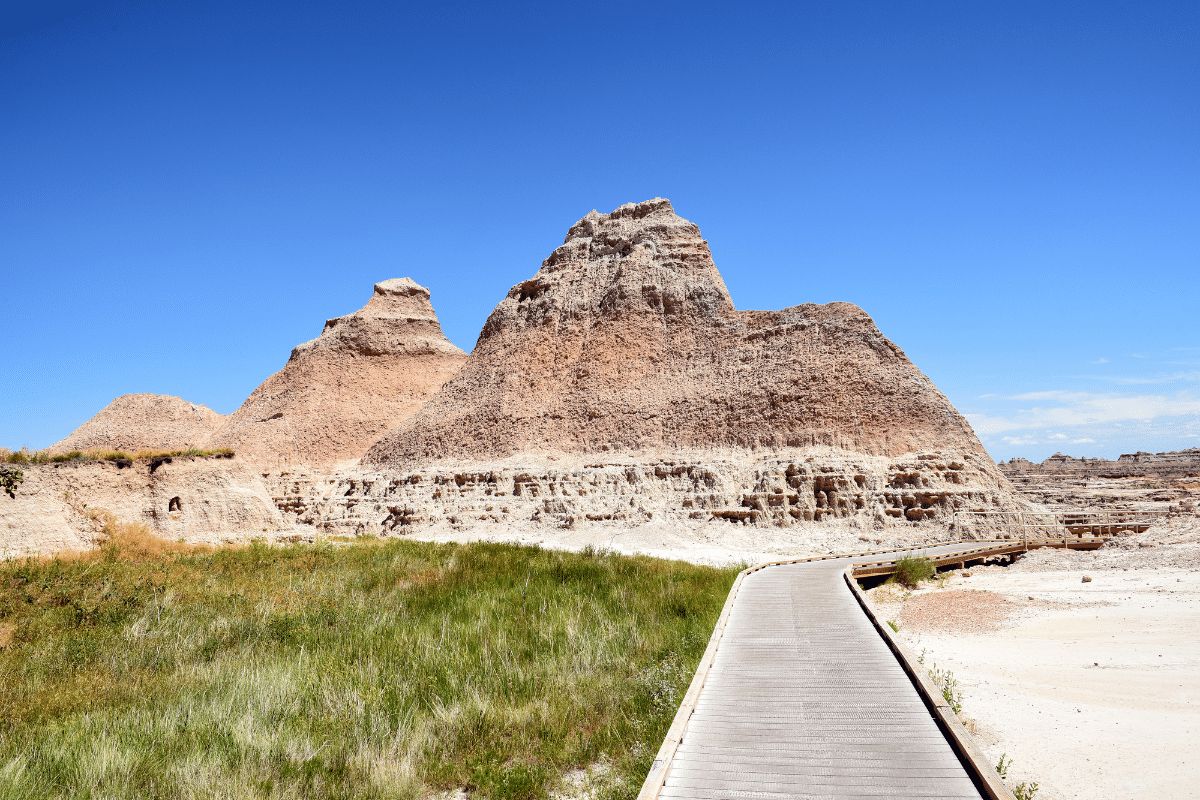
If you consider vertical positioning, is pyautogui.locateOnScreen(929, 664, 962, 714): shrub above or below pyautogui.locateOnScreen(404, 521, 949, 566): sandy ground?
below

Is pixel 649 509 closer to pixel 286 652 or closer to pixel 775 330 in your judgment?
pixel 775 330

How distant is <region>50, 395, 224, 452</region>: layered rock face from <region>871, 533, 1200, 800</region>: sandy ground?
56560 millimetres

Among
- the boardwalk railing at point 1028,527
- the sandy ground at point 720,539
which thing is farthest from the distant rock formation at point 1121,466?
the sandy ground at point 720,539

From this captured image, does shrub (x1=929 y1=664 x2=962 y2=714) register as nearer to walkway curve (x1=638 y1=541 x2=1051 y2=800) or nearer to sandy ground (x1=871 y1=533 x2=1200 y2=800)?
sandy ground (x1=871 y1=533 x2=1200 y2=800)

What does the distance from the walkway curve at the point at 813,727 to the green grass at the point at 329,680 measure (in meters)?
0.69

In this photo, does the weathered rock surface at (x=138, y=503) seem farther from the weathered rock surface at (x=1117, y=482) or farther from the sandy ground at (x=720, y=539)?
the weathered rock surface at (x=1117, y=482)

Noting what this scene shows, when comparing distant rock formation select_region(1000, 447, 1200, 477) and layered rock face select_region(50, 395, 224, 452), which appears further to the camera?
distant rock formation select_region(1000, 447, 1200, 477)

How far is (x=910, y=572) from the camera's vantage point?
2103 cm

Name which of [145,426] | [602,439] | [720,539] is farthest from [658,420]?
[145,426]

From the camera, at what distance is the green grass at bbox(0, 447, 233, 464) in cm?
2319

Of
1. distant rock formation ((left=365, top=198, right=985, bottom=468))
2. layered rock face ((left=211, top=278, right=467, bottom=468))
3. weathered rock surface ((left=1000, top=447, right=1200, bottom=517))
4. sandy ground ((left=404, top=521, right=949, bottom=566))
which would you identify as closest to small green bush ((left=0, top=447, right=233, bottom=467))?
sandy ground ((left=404, top=521, right=949, bottom=566))

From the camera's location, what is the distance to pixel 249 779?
6453 mm

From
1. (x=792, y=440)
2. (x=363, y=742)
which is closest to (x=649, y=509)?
(x=792, y=440)

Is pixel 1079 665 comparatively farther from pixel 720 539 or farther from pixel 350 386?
pixel 350 386
